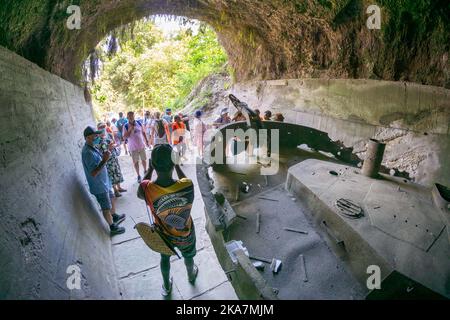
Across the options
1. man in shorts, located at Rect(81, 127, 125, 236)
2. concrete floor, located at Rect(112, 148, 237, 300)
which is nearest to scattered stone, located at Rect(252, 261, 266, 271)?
concrete floor, located at Rect(112, 148, 237, 300)

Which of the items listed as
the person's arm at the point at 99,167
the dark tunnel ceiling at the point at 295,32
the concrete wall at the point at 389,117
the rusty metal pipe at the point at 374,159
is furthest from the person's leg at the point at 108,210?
the concrete wall at the point at 389,117

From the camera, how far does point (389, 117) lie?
662cm

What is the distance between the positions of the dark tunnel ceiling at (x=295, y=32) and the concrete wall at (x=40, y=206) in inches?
21.9

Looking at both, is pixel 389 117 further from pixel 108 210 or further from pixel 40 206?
pixel 40 206

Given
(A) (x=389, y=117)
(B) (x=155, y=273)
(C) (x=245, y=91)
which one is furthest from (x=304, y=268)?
(C) (x=245, y=91)

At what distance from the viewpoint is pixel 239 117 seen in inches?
279

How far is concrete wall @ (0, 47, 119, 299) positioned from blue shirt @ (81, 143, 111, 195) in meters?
0.24

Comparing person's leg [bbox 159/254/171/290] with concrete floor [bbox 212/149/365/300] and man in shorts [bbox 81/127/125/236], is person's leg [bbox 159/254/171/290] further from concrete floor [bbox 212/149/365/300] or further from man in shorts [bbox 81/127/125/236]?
man in shorts [bbox 81/127/125/236]

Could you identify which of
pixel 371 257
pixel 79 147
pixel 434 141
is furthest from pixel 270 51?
pixel 371 257

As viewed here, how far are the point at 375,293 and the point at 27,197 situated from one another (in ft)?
11.7

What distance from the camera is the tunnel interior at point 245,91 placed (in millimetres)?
2201

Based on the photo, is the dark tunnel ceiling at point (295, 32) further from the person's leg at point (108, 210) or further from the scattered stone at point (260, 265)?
the scattered stone at point (260, 265)

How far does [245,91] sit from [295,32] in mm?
4388
